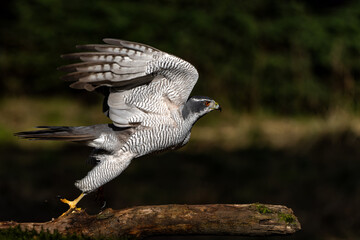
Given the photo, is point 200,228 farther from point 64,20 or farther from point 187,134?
point 64,20

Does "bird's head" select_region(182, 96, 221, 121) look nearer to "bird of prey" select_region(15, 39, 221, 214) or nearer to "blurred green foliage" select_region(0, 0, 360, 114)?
"bird of prey" select_region(15, 39, 221, 214)

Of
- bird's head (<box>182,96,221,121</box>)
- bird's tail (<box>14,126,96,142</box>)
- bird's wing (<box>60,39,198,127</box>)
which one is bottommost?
bird's tail (<box>14,126,96,142</box>)

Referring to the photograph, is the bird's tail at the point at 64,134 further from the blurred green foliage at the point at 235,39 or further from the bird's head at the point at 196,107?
the blurred green foliage at the point at 235,39

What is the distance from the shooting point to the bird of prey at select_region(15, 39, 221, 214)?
4746 millimetres

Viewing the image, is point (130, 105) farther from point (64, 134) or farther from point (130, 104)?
point (64, 134)

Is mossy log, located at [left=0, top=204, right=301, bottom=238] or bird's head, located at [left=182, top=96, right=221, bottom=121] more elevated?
bird's head, located at [left=182, top=96, right=221, bottom=121]

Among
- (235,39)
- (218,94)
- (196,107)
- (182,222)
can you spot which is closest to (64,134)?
(196,107)

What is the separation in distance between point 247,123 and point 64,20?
4.71 meters

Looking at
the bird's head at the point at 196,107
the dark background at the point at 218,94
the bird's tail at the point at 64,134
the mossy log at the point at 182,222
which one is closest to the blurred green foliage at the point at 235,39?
the dark background at the point at 218,94

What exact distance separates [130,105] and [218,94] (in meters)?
6.23

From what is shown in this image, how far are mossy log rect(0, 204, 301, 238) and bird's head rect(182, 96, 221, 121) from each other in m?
1.17

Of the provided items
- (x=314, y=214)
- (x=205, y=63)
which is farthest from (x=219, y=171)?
(x=205, y=63)

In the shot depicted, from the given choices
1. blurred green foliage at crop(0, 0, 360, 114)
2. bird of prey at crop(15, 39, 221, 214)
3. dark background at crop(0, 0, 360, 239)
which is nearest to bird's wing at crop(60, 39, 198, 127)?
bird of prey at crop(15, 39, 221, 214)

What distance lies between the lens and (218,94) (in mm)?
11141
